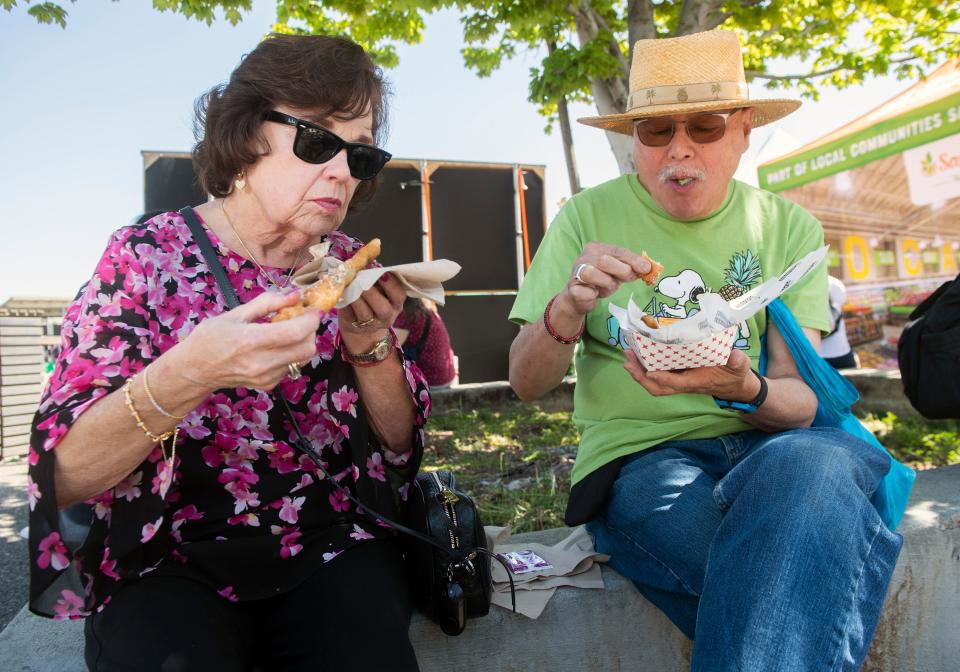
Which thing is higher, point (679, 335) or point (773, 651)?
point (679, 335)

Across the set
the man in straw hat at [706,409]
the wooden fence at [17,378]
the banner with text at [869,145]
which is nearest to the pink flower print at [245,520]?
the man in straw hat at [706,409]

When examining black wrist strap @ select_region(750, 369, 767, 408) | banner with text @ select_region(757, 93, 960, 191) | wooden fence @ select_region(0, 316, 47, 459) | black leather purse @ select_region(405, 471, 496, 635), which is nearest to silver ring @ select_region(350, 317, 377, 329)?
black leather purse @ select_region(405, 471, 496, 635)

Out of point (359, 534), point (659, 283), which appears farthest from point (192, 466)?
point (659, 283)

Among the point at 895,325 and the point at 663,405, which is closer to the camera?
the point at 663,405

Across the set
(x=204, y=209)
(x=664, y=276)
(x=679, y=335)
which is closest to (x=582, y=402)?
(x=664, y=276)

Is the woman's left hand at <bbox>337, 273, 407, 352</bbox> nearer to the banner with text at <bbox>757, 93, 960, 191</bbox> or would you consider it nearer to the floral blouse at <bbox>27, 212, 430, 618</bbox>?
the floral blouse at <bbox>27, 212, 430, 618</bbox>

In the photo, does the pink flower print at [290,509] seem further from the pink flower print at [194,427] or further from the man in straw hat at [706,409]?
the man in straw hat at [706,409]

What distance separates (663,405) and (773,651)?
2.82 ft

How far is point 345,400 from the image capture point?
1.74m

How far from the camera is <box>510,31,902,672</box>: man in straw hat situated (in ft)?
4.52

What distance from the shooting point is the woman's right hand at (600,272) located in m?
1.75

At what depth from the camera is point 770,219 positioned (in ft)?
7.43

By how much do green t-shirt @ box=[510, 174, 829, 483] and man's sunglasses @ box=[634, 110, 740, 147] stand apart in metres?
0.21

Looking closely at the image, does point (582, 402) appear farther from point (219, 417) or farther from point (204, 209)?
point (204, 209)
